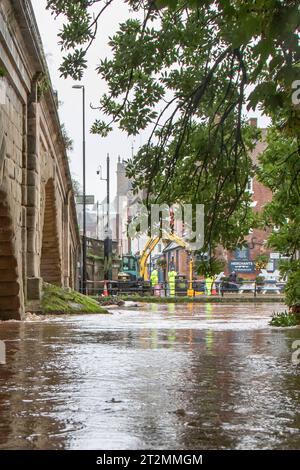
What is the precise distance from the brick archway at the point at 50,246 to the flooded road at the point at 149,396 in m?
17.0

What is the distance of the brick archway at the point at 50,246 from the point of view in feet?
82.5

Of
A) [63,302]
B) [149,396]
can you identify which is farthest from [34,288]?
[149,396]

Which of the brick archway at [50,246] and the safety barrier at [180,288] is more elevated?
the brick archway at [50,246]

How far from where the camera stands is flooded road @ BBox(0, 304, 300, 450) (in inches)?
135

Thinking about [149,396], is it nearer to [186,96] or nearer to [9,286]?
[186,96]

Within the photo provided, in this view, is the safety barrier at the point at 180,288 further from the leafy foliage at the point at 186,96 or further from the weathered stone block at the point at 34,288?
the leafy foliage at the point at 186,96

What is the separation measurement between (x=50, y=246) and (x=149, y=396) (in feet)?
72.8

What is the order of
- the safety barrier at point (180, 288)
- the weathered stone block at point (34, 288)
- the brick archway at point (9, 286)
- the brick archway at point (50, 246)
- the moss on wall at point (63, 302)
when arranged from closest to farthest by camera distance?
the brick archway at point (9, 286), the weathered stone block at point (34, 288), the moss on wall at point (63, 302), the brick archway at point (50, 246), the safety barrier at point (180, 288)

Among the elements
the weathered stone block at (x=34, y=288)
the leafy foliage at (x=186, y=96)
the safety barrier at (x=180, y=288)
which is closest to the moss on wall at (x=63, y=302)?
the weathered stone block at (x=34, y=288)

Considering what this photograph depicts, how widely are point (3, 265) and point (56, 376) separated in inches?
335

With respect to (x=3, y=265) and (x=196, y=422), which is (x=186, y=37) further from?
(x=3, y=265)

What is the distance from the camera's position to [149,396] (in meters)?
4.58
